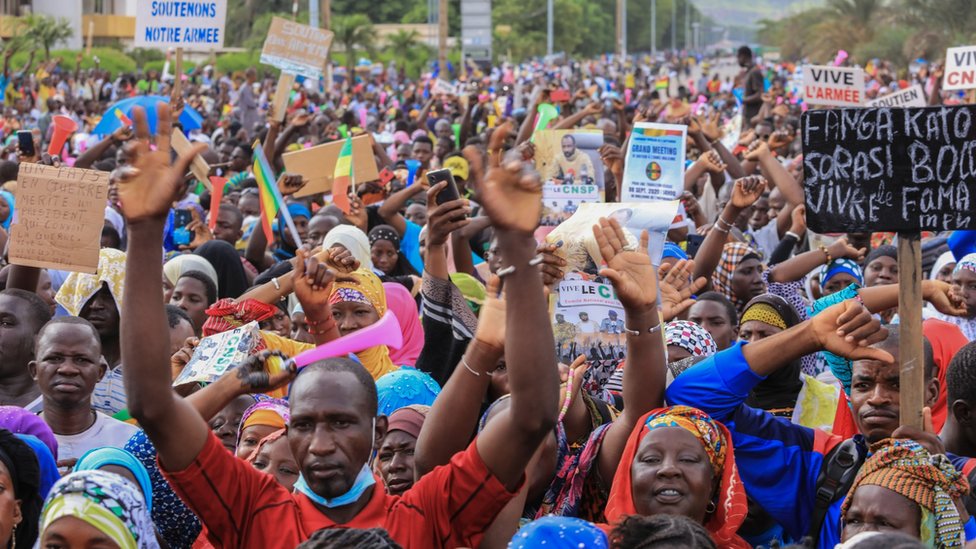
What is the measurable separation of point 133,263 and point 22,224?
8.92ft

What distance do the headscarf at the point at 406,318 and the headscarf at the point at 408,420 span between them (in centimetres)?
203

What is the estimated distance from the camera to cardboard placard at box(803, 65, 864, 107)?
11867mm

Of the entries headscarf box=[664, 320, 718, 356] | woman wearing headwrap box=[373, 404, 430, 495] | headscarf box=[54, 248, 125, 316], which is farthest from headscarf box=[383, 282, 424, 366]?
woman wearing headwrap box=[373, 404, 430, 495]

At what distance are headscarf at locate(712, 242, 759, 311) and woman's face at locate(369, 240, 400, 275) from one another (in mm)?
1929

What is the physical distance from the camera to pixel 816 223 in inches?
169

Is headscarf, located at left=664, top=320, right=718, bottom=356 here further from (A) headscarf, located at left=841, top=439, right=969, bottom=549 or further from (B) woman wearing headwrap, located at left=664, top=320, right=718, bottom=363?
(A) headscarf, located at left=841, top=439, right=969, bottom=549

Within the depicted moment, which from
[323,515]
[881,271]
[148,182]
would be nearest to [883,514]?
[323,515]

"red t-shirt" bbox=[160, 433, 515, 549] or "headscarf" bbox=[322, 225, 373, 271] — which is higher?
"headscarf" bbox=[322, 225, 373, 271]

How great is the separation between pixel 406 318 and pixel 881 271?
7.78ft

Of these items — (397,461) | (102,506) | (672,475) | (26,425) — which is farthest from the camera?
(26,425)

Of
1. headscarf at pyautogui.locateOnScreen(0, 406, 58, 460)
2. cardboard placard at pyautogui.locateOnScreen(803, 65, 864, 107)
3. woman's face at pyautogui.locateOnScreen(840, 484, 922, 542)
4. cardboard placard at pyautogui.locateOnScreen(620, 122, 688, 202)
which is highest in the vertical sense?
cardboard placard at pyautogui.locateOnScreen(803, 65, 864, 107)

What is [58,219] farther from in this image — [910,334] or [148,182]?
[910,334]

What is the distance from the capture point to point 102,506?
10.8ft

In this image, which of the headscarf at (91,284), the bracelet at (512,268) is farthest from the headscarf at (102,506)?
the headscarf at (91,284)
